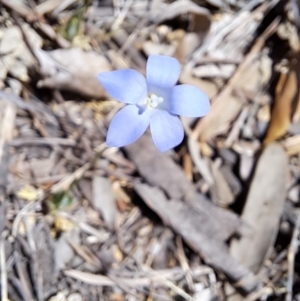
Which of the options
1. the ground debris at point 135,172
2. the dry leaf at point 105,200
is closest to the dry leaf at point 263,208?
the ground debris at point 135,172

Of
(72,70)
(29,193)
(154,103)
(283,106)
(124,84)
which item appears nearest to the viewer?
(124,84)

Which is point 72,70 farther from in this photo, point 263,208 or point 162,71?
point 263,208

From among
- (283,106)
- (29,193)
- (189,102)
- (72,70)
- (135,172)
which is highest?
(189,102)

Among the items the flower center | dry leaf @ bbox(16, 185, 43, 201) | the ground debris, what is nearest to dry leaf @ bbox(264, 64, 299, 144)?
the ground debris

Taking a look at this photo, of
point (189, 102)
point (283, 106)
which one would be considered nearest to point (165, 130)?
point (189, 102)

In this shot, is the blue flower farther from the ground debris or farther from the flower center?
the ground debris

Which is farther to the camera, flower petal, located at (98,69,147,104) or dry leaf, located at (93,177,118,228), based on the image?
dry leaf, located at (93,177,118,228)
